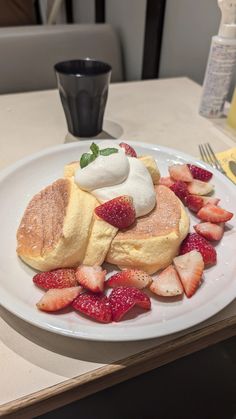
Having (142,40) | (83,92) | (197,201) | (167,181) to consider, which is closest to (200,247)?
(197,201)

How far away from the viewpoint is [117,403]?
942mm

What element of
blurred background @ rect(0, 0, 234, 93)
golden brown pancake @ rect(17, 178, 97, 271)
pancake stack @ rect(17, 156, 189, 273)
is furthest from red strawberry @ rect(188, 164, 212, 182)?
blurred background @ rect(0, 0, 234, 93)

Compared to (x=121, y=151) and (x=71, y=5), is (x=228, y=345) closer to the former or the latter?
(x=121, y=151)

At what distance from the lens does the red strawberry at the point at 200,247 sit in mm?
742

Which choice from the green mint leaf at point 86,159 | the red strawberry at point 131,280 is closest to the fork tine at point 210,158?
the green mint leaf at point 86,159

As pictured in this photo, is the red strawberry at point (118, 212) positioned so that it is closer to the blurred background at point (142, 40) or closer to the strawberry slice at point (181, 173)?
the strawberry slice at point (181, 173)

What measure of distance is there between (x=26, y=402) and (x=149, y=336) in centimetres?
22

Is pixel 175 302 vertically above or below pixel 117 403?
above

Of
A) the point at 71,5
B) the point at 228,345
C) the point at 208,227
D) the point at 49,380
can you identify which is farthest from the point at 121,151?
the point at 71,5

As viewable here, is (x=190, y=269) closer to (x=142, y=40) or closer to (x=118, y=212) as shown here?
(x=118, y=212)

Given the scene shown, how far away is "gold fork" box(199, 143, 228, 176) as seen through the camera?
43.9 inches

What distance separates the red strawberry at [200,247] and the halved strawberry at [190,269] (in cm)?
2

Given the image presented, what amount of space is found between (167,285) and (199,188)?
0.36 metres

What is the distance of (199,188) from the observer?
0.95 meters
